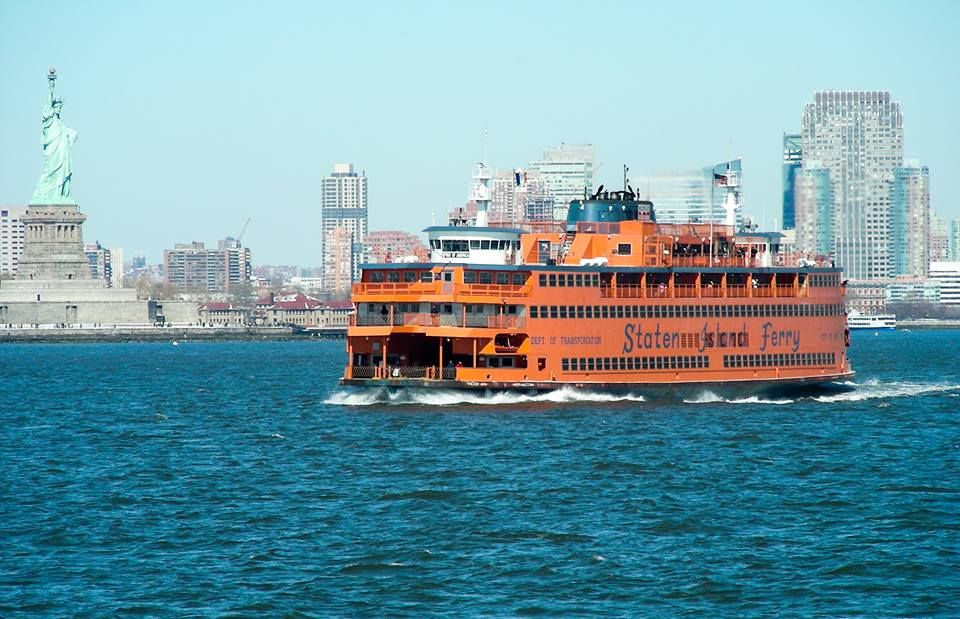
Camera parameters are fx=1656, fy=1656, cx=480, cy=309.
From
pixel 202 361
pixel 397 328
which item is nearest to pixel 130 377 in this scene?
pixel 202 361

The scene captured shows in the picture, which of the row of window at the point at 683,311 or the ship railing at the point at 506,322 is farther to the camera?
the row of window at the point at 683,311

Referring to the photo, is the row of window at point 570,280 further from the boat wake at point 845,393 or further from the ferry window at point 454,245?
the boat wake at point 845,393

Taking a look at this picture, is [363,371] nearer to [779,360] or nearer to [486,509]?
[779,360]

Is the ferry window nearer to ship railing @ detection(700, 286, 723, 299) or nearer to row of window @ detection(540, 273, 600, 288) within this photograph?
row of window @ detection(540, 273, 600, 288)

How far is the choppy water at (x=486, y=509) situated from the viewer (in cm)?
3159

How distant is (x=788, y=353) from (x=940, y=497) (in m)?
31.6

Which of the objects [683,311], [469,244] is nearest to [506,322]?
[469,244]

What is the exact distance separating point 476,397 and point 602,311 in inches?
255

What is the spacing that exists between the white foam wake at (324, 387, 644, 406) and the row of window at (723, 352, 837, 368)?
264 inches

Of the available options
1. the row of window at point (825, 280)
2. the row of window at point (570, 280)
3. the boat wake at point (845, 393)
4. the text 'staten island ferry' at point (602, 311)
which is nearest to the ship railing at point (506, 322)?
the text 'staten island ferry' at point (602, 311)

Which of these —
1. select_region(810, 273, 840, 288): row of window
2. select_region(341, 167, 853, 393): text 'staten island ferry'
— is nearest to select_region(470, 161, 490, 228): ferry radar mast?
select_region(341, 167, 853, 393): text 'staten island ferry'

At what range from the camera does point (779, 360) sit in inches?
2899

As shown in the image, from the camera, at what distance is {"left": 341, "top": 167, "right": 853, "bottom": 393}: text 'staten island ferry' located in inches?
2499

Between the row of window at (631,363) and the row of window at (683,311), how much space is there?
1.72 meters
